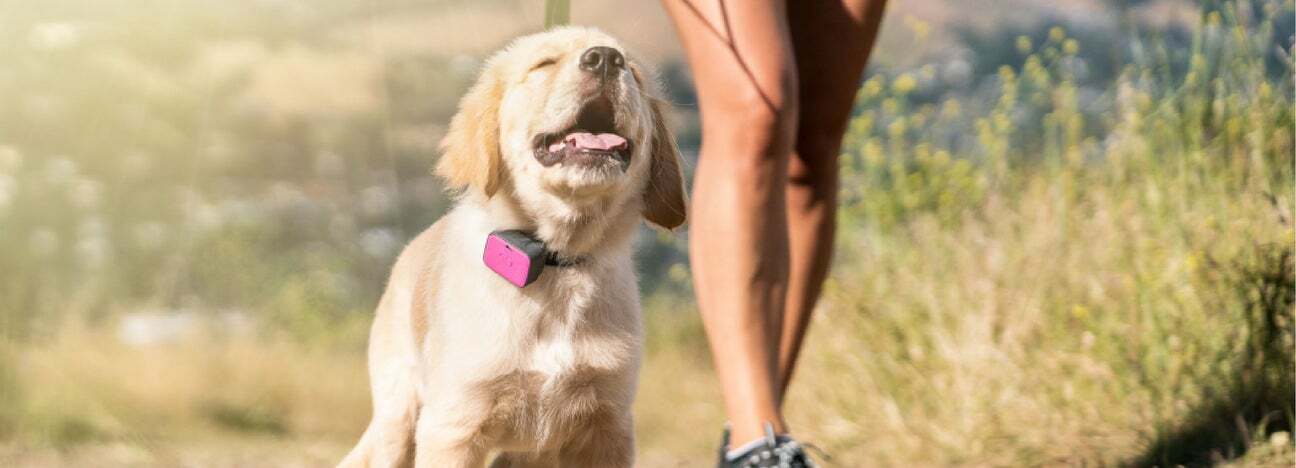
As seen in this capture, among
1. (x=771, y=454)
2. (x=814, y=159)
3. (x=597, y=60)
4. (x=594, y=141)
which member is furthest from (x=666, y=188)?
(x=814, y=159)

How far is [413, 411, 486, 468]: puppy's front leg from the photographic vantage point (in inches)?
106

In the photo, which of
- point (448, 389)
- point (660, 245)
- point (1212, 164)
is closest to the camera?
point (448, 389)

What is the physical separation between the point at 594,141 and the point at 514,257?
27 centimetres

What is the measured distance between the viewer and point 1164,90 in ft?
15.9

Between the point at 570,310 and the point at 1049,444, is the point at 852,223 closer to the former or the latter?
the point at 1049,444

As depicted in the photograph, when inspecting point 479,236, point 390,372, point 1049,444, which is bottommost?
point 1049,444

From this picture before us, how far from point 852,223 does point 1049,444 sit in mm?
1211

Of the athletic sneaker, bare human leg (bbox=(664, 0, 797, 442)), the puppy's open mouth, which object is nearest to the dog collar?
the puppy's open mouth

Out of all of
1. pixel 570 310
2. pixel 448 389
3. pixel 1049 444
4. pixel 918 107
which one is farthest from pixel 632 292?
pixel 918 107

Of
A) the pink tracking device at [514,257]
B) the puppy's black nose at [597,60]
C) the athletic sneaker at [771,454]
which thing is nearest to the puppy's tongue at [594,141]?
the puppy's black nose at [597,60]

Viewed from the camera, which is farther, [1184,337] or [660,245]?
[660,245]

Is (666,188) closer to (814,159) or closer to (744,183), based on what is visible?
(744,183)

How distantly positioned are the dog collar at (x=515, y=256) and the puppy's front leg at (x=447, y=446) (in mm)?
273

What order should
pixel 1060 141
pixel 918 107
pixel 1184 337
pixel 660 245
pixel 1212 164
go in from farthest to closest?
pixel 660 245, pixel 918 107, pixel 1060 141, pixel 1212 164, pixel 1184 337
